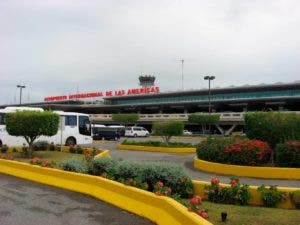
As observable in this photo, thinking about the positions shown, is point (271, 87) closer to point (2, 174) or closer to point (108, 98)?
point (108, 98)

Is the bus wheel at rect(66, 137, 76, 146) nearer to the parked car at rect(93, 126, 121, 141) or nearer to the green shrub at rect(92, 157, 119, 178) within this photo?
the parked car at rect(93, 126, 121, 141)

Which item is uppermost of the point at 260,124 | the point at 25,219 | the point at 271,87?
the point at 271,87

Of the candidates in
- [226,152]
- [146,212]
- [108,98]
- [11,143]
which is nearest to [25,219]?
[146,212]

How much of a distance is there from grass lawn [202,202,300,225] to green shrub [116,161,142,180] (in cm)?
244

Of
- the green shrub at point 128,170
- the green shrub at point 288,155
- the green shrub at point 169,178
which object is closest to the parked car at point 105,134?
the green shrub at point 288,155

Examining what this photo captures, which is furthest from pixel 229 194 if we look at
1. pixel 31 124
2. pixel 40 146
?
pixel 40 146

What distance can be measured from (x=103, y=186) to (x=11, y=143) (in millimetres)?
22079

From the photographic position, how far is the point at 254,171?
1775cm

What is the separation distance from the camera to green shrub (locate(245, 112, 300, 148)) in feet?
67.5

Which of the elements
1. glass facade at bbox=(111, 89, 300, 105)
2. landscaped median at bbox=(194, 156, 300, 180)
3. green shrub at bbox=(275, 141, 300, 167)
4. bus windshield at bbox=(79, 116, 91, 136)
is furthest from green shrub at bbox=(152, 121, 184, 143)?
glass facade at bbox=(111, 89, 300, 105)

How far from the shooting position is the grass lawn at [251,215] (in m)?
9.13

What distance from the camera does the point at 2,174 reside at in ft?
61.4

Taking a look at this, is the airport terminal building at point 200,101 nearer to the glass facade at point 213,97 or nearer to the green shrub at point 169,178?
the glass facade at point 213,97

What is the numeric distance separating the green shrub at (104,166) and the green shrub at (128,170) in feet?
1.40
